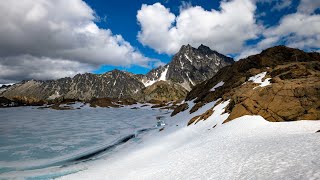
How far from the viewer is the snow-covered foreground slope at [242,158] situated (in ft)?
33.7

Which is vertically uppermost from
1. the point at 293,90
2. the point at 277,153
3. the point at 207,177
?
the point at 293,90

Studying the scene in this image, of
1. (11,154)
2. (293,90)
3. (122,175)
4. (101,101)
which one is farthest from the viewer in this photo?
(101,101)

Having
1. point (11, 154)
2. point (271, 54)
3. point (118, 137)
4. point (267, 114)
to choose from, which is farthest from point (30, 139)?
point (271, 54)

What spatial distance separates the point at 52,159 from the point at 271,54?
5954cm

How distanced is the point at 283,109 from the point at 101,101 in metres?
162

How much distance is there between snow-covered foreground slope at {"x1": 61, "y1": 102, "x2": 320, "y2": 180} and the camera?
10.3 meters

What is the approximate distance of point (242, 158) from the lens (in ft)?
43.1

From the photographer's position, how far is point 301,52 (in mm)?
63781

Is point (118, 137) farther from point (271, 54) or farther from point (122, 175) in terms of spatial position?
point (271, 54)

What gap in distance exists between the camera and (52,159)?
2531 centimetres

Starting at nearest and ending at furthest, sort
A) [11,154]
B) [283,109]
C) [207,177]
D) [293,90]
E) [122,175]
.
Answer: [207,177] → [122,175] → [283,109] → [293,90] → [11,154]

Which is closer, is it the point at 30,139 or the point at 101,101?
the point at 30,139

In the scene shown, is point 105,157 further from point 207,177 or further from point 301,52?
point 301,52

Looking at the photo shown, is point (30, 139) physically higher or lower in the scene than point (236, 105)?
lower
